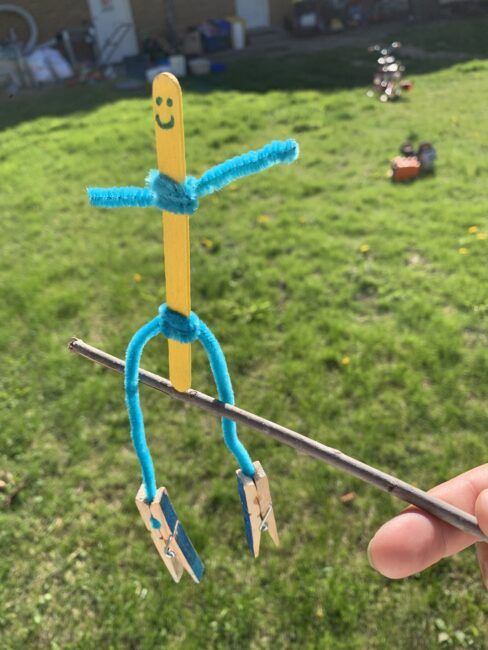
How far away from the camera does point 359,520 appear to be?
2.75 meters

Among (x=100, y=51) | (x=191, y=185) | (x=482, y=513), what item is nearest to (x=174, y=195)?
(x=191, y=185)

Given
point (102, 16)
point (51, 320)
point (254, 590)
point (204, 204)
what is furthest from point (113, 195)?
point (102, 16)

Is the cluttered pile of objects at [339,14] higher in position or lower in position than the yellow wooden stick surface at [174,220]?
higher

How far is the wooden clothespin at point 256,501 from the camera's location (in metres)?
1.33

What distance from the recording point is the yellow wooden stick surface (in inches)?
34.9

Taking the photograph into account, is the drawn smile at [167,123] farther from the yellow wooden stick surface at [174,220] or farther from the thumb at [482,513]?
the thumb at [482,513]

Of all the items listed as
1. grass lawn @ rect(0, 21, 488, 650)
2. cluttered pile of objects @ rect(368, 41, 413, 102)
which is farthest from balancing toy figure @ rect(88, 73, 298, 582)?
cluttered pile of objects @ rect(368, 41, 413, 102)

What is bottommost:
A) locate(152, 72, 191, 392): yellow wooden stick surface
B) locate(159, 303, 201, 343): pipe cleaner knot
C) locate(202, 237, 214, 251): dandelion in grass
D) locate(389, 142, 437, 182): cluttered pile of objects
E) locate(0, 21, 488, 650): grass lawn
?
locate(0, 21, 488, 650): grass lawn

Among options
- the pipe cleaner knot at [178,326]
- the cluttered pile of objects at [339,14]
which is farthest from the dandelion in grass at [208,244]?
the cluttered pile of objects at [339,14]

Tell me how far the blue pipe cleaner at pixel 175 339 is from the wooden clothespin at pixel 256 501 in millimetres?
20

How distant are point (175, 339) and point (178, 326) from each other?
32mm

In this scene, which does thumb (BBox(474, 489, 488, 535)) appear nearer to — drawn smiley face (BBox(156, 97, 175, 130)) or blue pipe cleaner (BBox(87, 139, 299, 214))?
blue pipe cleaner (BBox(87, 139, 299, 214))

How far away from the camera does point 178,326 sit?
1.12 m

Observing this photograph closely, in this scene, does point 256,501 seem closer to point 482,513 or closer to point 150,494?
point 150,494
